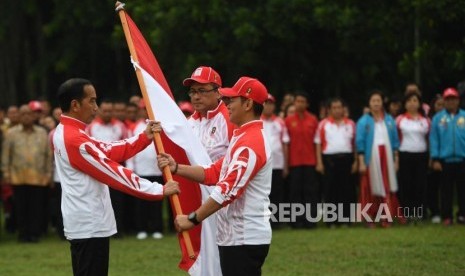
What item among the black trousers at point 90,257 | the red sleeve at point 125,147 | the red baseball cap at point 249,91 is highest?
the red baseball cap at point 249,91

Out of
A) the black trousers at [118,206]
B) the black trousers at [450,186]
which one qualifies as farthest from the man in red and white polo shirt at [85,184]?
the black trousers at [450,186]

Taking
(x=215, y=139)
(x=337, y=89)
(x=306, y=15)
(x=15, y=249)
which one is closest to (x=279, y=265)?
(x=215, y=139)

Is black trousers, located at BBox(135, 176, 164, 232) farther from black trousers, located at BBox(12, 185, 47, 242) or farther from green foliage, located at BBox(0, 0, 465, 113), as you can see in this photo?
green foliage, located at BBox(0, 0, 465, 113)

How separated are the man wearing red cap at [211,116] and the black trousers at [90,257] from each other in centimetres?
185

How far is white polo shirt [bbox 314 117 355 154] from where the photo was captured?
18.7m

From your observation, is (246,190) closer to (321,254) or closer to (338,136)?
(321,254)

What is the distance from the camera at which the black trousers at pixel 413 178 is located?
18375mm

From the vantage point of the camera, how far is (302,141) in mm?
19109

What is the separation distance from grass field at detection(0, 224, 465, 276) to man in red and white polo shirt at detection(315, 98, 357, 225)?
3.35ft

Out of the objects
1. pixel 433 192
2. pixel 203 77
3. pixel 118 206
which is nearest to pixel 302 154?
pixel 433 192

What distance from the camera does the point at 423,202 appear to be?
18.5 meters

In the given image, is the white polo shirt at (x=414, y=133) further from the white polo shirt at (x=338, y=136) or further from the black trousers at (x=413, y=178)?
the white polo shirt at (x=338, y=136)

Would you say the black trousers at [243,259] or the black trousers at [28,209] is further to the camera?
the black trousers at [28,209]

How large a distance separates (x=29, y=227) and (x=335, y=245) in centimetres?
542
